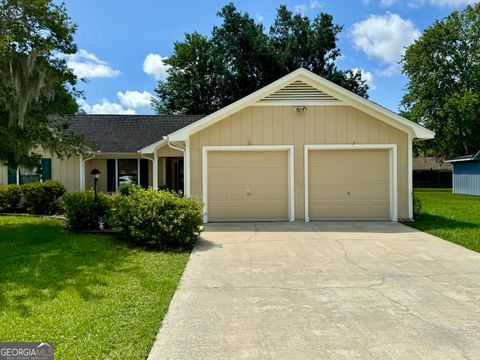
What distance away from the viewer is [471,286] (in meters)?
5.26

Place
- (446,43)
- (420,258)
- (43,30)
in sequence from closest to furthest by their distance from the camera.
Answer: (420,258) < (43,30) < (446,43)

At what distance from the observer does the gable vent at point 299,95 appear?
11.1 metres

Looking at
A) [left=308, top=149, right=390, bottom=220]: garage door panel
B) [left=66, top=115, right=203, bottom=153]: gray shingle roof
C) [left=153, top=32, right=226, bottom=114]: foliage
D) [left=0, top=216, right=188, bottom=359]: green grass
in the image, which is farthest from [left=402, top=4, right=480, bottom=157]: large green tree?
[left=0, top=216, right=188, bottom=359]: green grass

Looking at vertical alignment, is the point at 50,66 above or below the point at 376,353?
above

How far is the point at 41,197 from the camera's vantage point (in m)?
13.3

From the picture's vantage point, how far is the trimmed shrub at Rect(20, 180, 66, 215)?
1332cm

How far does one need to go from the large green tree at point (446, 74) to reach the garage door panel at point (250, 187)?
28332 millimetres

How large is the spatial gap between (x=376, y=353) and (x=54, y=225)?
9685mm

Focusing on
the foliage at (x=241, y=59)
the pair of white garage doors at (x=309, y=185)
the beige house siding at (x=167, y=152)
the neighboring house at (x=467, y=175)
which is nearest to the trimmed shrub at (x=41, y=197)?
the beige house siding at (x=167, y=152)

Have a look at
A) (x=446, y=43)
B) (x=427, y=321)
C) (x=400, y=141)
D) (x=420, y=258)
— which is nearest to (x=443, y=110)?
(x=446, y=43)

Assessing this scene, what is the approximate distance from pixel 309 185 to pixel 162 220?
5.07 meters

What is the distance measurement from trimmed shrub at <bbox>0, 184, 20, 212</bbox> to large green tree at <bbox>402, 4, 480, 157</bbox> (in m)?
33.0

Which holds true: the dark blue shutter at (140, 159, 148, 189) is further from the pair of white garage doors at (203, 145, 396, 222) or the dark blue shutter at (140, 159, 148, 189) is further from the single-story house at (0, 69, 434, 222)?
the pair of white garage doors at (203, 145, 396, 222)

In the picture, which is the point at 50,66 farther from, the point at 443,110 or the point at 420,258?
the point at 443,110
